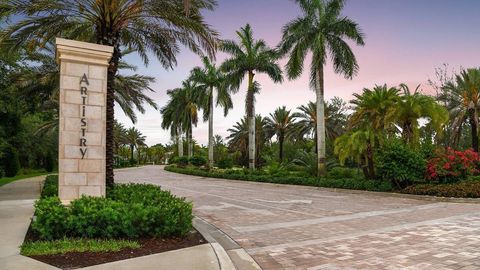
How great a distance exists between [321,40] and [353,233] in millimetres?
15918

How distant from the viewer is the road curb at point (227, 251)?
19.5 ft

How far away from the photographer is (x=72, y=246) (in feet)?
20.6

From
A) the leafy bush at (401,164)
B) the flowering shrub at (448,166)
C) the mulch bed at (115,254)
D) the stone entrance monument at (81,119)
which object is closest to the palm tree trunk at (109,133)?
the stone entrance monument at (81,119)

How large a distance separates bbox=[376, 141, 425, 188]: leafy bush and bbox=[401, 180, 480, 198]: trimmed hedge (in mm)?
652

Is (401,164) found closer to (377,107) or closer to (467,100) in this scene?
(377,107)

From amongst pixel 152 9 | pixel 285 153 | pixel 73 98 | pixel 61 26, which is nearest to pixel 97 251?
pixel 73 98

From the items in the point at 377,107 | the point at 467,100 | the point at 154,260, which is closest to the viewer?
the point at 154,260

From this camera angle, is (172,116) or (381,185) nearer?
(381,185)

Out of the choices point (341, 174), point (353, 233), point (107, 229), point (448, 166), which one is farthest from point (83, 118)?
point (341, 174)

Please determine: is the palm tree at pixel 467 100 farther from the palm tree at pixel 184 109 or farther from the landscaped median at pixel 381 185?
the palm tree at pixel 184 109

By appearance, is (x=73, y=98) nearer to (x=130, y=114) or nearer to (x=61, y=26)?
(x=61, y=26)

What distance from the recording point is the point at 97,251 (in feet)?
20.1

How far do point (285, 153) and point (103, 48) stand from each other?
38.8 m

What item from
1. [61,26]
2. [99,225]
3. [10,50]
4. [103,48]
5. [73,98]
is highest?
[61,26]
